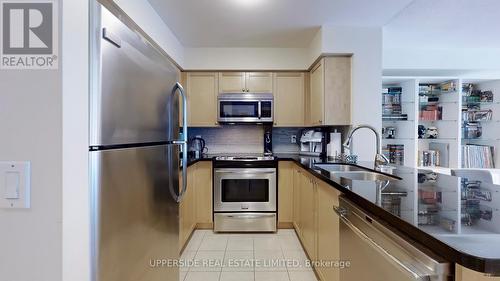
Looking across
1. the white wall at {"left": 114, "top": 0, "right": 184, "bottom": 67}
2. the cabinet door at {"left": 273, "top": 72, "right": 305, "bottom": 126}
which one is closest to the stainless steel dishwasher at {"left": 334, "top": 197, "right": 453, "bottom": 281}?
the white wall at {"left": 114, "top": 0, "right": 184, "bottom": 67}

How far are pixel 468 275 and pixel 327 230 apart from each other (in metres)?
1.29

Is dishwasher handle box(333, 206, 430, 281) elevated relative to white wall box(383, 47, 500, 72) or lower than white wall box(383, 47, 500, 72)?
lower

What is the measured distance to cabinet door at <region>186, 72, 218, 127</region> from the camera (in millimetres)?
3619

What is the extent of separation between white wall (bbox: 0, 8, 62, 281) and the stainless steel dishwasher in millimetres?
1016

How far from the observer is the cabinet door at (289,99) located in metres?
3.64

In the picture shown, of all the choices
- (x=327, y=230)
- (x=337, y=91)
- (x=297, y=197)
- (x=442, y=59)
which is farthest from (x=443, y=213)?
(x=442, y=59)

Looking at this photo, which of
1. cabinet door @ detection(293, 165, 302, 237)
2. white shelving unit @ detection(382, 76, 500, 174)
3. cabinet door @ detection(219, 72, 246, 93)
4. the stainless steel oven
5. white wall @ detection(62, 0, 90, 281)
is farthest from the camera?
white shelving unit @ detection(382, 76, 500, 174)

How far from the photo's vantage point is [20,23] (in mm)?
717

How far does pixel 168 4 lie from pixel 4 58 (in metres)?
1.92

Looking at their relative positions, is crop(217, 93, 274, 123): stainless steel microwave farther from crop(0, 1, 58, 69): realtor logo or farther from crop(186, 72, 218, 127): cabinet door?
crop(0, 1, 58, 69): realtor logo

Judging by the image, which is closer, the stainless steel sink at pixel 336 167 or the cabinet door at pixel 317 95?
the stainless steel sink at pixel 336 167

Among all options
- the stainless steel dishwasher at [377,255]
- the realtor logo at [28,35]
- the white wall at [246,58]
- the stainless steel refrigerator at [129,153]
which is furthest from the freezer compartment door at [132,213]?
the white wall at [246,58]

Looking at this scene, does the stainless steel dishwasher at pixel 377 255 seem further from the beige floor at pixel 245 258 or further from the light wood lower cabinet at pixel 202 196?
the light wood lower cabinet at pixel 202 196

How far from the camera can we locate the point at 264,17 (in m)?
2.62
